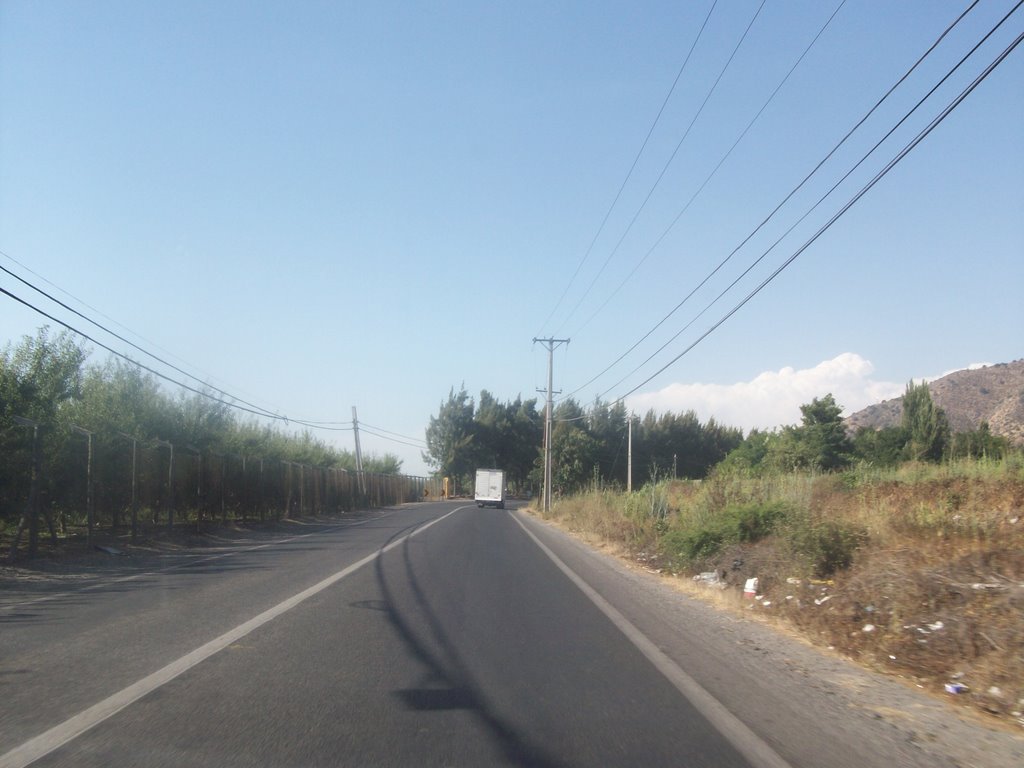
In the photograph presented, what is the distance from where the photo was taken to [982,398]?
218 feet

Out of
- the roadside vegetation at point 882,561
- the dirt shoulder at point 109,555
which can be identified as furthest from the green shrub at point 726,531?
the dirt shoulder at point 109,555

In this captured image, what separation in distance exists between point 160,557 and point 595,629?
13.3m

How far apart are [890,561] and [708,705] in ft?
17.2

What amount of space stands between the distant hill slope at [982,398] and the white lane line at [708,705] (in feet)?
158

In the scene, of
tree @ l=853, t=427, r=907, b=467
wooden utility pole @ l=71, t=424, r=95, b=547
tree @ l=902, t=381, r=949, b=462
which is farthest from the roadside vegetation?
tree @ l=853, t=427, r=907, b=467

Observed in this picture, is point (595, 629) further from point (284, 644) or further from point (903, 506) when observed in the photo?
point (903, 506)

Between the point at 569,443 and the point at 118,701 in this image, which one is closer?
the point at 118,701

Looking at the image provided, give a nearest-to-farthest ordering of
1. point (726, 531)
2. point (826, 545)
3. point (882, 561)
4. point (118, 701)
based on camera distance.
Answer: point (118, 701), point (882, 561), point (826, 545), point (726, 531)

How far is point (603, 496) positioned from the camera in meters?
36.8

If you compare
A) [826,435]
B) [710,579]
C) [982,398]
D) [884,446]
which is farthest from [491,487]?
[710,579]

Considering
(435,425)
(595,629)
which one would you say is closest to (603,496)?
(595,629)

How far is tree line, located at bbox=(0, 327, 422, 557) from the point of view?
720 inches

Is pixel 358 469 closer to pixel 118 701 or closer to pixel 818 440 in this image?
pixel 818 440

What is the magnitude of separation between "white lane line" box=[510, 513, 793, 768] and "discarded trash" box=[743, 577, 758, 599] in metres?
2.89
